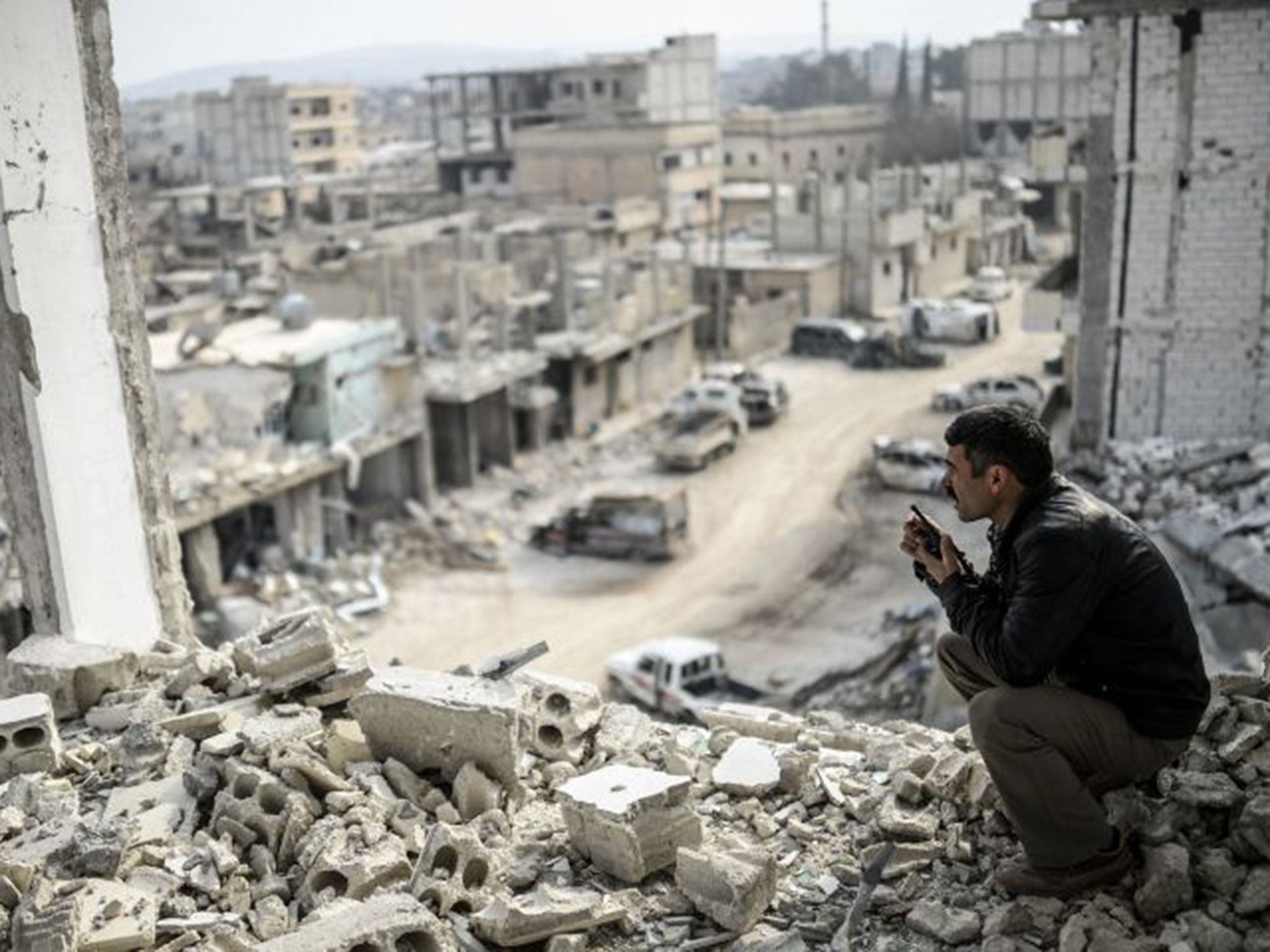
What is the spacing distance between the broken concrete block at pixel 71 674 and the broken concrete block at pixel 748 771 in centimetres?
309

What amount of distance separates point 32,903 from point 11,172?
4111mm

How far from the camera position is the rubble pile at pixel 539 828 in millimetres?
4449

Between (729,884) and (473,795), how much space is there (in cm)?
129

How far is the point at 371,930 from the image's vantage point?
4316 mm

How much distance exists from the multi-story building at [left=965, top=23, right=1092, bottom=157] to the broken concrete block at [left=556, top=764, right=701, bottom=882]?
5807cm

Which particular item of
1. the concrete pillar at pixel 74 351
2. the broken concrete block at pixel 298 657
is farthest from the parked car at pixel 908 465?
the broken concrete block at pixel 298 657

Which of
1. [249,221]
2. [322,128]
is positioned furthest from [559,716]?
[322,128]

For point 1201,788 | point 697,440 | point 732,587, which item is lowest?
point 732,587

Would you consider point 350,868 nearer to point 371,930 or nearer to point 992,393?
point 371,930

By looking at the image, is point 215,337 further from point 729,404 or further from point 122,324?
point 122,324

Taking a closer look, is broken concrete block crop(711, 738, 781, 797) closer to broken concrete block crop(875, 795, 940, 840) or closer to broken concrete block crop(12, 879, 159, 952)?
broken concrete block crop(875, 795, 940, 840)

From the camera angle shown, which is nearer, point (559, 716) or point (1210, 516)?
point (559, 716)

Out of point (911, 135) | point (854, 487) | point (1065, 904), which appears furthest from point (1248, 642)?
point (911, 135)

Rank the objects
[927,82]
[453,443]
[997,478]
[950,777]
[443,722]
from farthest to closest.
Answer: [927,82] < [453,443] < [443,722] < [950,777] < [997,478]
